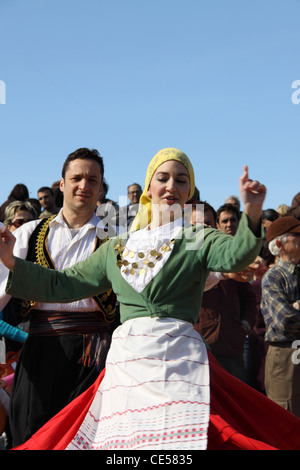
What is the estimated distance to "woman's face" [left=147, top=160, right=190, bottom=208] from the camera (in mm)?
3301

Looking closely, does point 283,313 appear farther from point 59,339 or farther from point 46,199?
point 46,199

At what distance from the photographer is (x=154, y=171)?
340cm

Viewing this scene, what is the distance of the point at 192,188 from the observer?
3504mm

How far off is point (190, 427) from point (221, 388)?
39cm

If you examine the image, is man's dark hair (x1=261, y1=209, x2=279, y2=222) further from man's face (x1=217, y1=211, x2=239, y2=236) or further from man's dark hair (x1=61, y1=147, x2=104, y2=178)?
man's dark hair (x1=61, y1=147, x2=104, y2=178)

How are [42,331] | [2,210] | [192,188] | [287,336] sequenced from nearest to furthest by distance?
[192,188], [42,331], [287,336], [2,210]

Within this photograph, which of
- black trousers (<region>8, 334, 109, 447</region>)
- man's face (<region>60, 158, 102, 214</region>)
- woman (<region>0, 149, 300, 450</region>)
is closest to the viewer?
woman (<region>0, 149, 300, 450</region>)

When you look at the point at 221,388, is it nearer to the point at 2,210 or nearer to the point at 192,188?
the point at 192,188

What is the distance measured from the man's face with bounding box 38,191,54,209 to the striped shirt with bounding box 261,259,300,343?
12.7 feet

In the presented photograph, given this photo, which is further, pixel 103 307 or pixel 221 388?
pixel 103 307

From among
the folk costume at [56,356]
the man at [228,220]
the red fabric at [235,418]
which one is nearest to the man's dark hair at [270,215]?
the man at [228,220]

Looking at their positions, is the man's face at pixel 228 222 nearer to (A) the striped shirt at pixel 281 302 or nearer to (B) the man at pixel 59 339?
(A) the striped shirt at pixel 281 302

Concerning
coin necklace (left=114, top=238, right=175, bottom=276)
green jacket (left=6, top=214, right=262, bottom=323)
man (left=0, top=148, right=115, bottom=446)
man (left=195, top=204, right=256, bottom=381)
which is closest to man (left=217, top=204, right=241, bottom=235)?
man (left=195, top=204, right=256, bottom=381)

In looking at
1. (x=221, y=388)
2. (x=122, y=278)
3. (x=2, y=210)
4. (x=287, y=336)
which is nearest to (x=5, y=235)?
(x=122, y=278)
